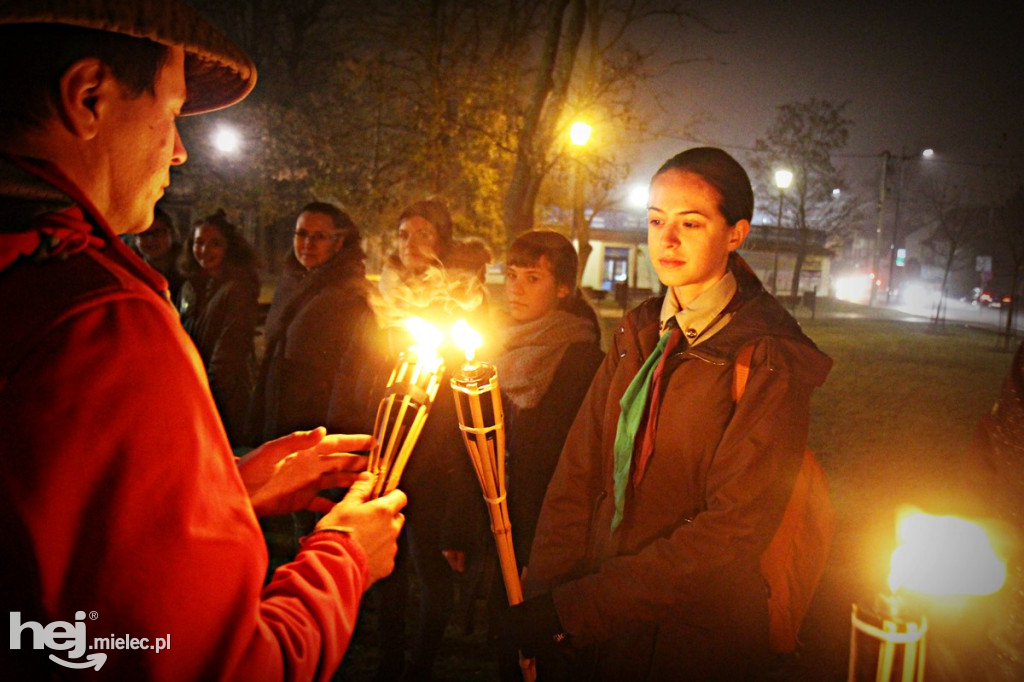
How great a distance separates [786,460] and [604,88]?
51.9 feet

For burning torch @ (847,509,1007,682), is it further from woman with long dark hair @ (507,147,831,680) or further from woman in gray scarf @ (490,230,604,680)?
woman in gray scarf @ (490,230,604,680)

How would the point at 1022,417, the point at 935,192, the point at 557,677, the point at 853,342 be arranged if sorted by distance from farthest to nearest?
the point at 935,192, the point at 853,342, the point at 557,677, the point at 1022,417

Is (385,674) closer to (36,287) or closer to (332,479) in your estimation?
(332,479)

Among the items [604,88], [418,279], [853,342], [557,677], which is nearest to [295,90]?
[604,88]

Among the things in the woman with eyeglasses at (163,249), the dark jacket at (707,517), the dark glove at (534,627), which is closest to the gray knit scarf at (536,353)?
the dark jacket at (707,517)

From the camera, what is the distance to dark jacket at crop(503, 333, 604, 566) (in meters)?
3.39

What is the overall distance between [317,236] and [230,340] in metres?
1.27

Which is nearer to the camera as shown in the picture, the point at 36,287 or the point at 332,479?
the point at 36,287

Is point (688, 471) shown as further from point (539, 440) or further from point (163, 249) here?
point (163, 249)

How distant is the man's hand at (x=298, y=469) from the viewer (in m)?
1.77

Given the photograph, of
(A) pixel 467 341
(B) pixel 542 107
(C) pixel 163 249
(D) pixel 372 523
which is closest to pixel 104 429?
(D) pixel 372 523

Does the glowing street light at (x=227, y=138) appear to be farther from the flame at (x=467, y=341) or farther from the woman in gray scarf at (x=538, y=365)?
the flame at (x=467, y=341)

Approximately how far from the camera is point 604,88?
1631 centimetres

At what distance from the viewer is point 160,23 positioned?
123cm
